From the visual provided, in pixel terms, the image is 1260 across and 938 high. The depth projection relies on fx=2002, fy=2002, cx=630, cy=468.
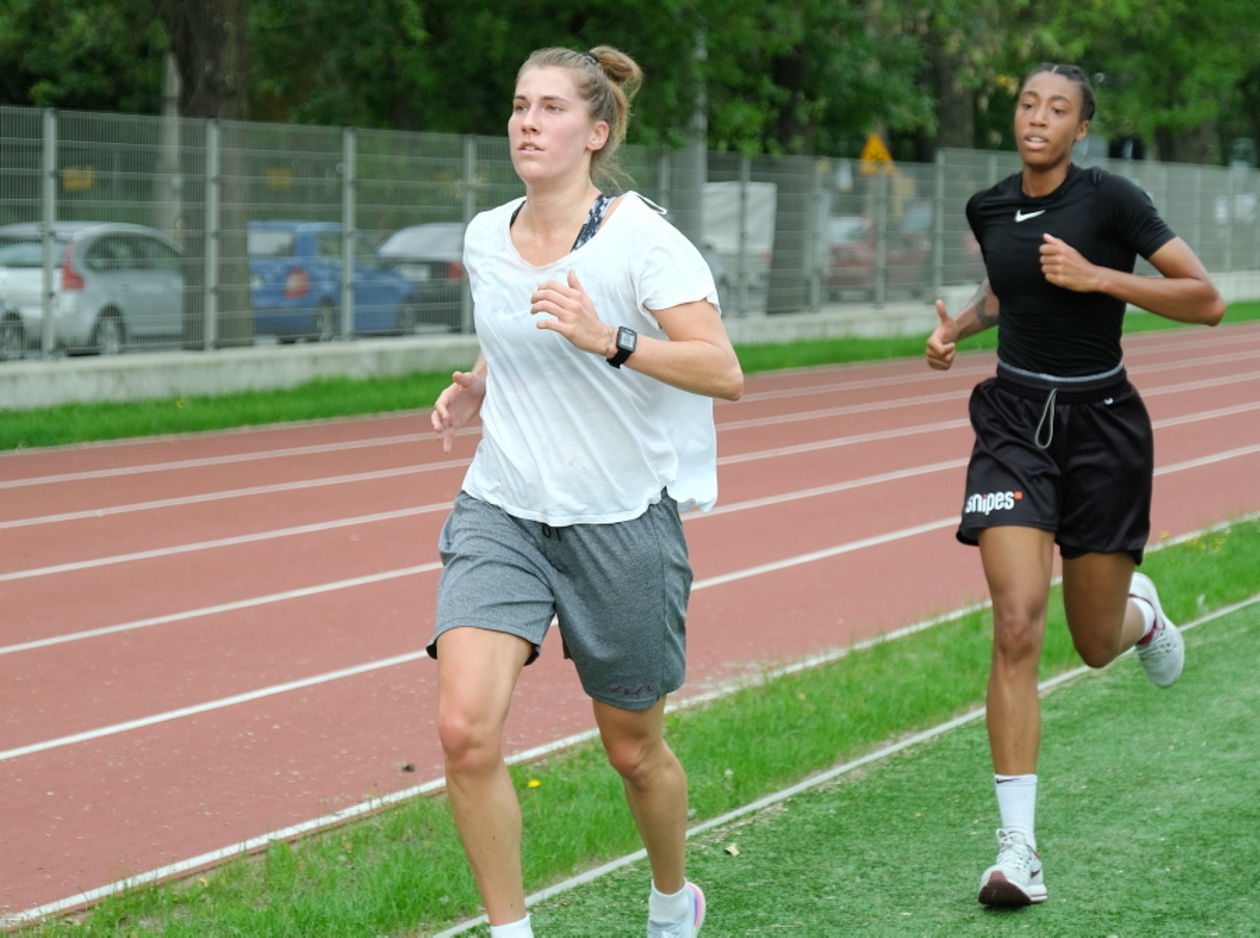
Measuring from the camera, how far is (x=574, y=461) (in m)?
4.15

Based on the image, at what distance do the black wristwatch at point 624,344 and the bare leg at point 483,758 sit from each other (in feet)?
2.02

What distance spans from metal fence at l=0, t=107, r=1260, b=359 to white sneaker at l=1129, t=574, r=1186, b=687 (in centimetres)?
1131

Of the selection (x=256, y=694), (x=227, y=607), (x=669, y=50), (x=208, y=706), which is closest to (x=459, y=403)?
(x=208, y=706)

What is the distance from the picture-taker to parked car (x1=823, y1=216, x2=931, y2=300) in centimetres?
2948

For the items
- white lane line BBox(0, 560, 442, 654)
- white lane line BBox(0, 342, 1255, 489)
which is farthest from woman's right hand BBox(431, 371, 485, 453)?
white lane line BBox(0, 342, 1255, 489)

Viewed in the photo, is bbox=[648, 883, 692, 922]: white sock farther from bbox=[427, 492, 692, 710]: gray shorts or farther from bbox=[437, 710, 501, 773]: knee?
bbox=[437, 710, 501, 773]: knee

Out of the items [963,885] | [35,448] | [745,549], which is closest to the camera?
[963,885]

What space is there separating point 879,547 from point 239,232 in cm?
1031

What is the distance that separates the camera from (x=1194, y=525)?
455 inches

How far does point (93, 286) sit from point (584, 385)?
14.5 m

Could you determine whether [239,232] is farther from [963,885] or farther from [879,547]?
[963,885]

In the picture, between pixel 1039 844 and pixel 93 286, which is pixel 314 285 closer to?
pixel 93 286

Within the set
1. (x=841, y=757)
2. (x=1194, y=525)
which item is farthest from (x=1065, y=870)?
(x=1194, y=525)

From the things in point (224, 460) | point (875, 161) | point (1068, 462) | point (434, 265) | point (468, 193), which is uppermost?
point (875, 161)
